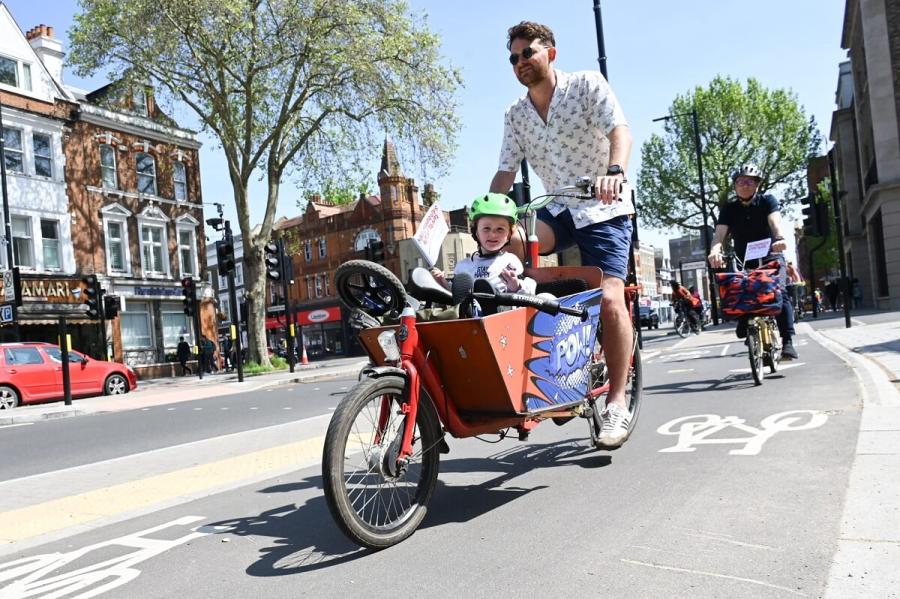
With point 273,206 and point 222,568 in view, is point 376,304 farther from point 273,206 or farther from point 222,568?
point 273,206

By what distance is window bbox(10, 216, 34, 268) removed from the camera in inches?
1086

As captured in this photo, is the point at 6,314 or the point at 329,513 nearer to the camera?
the point at 329,513

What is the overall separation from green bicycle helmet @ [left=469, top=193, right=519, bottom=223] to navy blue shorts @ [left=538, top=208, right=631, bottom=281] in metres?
0.62

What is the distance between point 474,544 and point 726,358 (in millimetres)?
9474

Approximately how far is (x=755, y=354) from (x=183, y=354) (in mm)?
29153

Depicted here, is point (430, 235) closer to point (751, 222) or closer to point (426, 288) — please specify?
point (426, 288)

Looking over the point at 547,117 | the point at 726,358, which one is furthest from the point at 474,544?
the point at 726,358

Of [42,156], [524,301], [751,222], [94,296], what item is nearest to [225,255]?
[94,296]

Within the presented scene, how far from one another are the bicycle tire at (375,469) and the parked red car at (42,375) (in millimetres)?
16393

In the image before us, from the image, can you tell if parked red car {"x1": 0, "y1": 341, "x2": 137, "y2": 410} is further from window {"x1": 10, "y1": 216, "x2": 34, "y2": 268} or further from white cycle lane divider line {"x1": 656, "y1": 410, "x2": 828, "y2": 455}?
white cycle lane divider line {"x1": 656, "y1": 410, "x2": 828, "y2": 455}

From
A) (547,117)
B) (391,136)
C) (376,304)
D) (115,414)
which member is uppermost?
(391,136)

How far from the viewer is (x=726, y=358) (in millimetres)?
11562

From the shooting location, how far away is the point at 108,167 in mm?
31672

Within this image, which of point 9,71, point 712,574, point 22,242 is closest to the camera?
point 712,574
